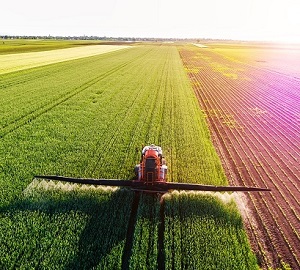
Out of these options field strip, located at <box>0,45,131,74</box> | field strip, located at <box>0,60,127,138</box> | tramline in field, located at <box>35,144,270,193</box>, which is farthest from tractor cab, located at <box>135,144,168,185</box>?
field strip, located at <box>0,45,131,74</box>

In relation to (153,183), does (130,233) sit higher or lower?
lower

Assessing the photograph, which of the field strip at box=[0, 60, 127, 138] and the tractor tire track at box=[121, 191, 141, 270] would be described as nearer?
the tractor tire track at box=[121, 191, 141, 270]

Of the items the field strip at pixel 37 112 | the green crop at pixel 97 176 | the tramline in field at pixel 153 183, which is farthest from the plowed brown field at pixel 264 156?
the field strip at pixel 37 112

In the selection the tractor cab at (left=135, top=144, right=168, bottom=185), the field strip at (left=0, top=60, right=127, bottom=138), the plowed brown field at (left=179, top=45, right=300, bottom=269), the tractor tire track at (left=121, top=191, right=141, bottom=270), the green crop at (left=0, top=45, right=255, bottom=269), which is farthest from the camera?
the field strip at (left=0, top=60, right=127, bottom=138)

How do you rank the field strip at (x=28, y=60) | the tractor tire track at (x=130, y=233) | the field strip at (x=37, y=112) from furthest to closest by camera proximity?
the field strip at (x=28, y=60) < the field strip at (x=37, y=112) < the tractor tire track at (x=130, y=233)

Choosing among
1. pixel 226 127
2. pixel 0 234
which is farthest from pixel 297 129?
pixel 0 234

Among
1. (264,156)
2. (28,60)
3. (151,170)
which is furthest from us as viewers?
(28,60)

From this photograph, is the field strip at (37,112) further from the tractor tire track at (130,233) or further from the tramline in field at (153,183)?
the tractor tire track at (130,233)

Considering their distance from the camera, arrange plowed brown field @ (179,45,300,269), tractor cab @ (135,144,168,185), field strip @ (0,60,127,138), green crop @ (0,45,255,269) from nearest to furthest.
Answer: green crop @ (0,45,255,269) → plowed brown field @ (179,45,300,269) → tractor cab @ (135,144,168,185) → field strip @ (0,60,127,138)

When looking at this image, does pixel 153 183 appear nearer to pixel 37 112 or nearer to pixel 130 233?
pixel 130 233

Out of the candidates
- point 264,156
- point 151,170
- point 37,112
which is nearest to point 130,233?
point 151,170

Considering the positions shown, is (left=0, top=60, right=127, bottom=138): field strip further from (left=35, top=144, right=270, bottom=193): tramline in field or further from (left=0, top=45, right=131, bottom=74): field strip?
(left=0, top=45, right=131, bottom=74): field strip
